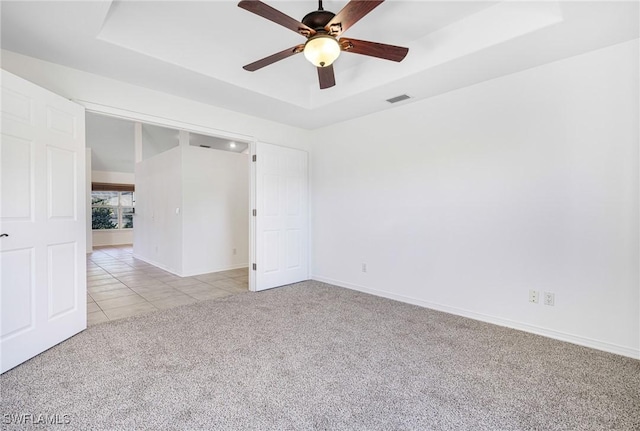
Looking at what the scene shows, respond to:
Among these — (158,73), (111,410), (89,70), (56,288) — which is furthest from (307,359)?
(89,70)

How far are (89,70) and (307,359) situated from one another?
3300mm

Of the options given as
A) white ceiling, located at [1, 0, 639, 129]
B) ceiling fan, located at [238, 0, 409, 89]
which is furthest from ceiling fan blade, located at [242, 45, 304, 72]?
white ceiling, located at [1, 0, 639, 129]

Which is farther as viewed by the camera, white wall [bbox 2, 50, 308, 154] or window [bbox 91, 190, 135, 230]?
window [bbox 91, 190, 135, 230]

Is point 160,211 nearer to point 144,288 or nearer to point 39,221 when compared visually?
point 144,288

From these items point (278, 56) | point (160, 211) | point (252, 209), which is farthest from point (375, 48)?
point (160, 211)

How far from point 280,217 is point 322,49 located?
2.84m

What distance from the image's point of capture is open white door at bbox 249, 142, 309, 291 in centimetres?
432

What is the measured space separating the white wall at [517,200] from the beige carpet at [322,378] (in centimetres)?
36

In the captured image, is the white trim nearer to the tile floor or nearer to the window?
the tile floor

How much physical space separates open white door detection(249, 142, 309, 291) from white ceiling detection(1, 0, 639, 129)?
3.90ft

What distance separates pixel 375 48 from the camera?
2.19 meters

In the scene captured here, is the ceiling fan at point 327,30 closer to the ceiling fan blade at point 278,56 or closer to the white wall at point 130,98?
the ceiling fan blade at point 278,56

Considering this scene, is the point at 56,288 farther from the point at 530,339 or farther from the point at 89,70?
the point at 530,339

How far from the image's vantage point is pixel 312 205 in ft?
16.5
